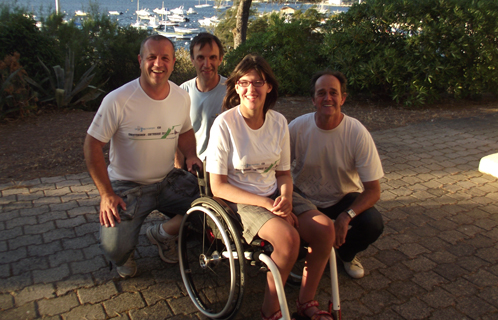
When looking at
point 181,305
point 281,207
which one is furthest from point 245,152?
point 181,305

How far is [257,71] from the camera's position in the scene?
277cm

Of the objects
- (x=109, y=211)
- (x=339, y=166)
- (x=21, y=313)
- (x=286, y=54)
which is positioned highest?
(x=286, y=54)

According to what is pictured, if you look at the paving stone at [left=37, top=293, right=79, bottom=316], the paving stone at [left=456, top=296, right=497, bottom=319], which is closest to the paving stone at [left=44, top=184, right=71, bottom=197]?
the paving stone at [left=37, top=293, right=79, bottom=316]

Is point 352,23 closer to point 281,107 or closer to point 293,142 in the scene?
point 281,107

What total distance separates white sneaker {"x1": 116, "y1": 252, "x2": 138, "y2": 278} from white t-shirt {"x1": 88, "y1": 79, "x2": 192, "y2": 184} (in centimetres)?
57

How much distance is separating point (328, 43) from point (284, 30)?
1.01 m

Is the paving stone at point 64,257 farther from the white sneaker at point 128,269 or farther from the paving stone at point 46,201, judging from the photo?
the paving stone at point 46,201

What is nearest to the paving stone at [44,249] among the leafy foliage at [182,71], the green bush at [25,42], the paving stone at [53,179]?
the paving stone at [53,179]

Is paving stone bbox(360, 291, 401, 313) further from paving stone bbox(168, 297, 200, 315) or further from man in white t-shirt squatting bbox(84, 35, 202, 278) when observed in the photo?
man in white t-shirt squatting bbox(84, 35, 202, 278)

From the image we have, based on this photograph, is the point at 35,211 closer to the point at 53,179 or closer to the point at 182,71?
the point at 53,179

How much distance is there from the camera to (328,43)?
8.89m

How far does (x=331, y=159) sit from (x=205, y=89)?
136 centimetres

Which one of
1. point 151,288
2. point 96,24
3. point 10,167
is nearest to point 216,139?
point 151,288

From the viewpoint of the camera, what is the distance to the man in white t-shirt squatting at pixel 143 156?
2.91 meters
